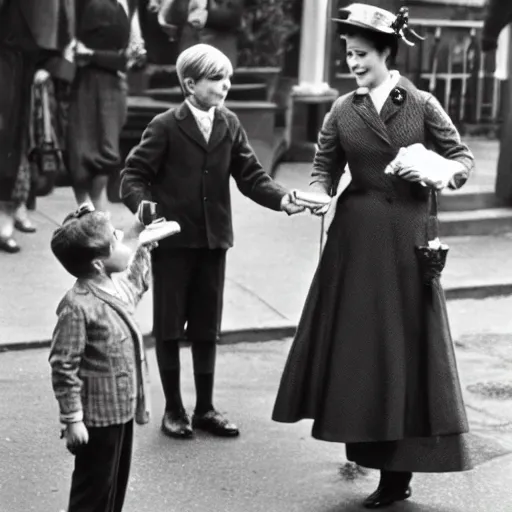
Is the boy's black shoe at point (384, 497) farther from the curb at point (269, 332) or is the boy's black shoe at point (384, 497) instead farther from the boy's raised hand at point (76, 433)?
the curb at point (269, 332)

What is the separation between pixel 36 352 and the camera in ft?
24.2

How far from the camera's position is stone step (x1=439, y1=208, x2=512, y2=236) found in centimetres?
1070

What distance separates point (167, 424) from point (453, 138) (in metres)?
1.90

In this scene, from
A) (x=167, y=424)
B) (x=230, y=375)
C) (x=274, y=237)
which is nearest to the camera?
(x=167, y=424)

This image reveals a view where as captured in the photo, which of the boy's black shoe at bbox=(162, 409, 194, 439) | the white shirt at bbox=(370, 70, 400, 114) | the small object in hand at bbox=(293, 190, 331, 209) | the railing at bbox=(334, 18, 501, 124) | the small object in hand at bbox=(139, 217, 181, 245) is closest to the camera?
the small object in hand at bbox=(139, 217, 181, 245)

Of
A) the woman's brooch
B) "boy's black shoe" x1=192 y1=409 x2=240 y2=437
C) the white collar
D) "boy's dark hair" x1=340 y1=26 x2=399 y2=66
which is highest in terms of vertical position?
"boy's dark hair" x1=340 y1=26 x2=399 y2=66

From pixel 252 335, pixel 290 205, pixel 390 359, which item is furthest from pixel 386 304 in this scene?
pixel 252 335

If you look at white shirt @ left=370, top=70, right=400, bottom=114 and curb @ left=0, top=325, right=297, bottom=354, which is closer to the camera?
white shirt @ left=370, top=70, right=400, bottom=114

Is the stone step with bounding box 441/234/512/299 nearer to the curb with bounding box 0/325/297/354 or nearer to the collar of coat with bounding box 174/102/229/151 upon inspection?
the curb with bounding box 0/325/297/354

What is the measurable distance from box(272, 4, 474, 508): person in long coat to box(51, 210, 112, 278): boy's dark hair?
4.08 feet

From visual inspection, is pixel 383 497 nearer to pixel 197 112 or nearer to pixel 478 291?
pixel 197 112

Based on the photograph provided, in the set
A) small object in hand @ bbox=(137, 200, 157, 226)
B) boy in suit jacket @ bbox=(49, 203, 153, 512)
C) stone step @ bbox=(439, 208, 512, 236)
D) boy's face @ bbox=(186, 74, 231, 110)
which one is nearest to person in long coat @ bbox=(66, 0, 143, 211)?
stone step @ bbox=(439, 208, 512, 236)

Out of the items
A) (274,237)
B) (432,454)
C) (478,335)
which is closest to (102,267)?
(432,454)

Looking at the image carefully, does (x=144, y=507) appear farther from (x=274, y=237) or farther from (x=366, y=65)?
(x=274, y=237)
